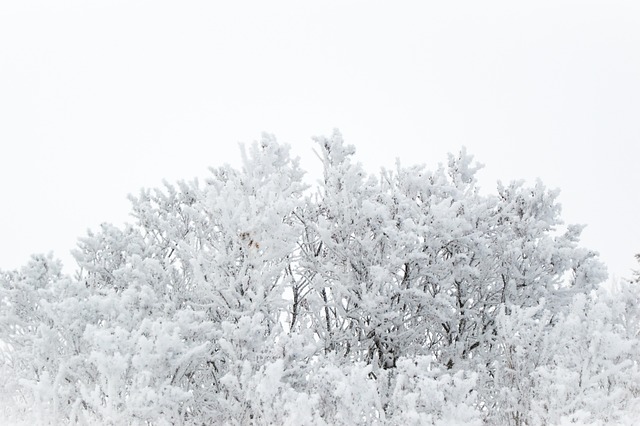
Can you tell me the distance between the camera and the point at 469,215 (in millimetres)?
14836

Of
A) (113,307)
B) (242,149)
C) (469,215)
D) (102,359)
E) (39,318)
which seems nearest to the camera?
(102,359)

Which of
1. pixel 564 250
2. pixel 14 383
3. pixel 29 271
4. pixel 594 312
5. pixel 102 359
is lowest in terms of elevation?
pixel 102 359

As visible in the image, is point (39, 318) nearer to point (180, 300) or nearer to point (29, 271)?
point (29, 271)

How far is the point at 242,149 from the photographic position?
13.0 meters

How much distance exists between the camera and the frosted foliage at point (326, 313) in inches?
372

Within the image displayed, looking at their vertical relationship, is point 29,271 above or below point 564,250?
below

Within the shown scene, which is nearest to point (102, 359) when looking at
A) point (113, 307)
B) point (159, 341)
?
point (159, 341)

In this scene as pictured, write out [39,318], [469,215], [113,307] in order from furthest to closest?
[469,215], [39,318], [113,307]

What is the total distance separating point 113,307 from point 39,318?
166 inches

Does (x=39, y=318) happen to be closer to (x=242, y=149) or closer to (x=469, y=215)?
(x=242, y=149)

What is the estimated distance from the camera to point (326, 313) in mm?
14258

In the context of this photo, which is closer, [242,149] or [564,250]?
[242,149]

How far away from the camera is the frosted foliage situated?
9.46 meters

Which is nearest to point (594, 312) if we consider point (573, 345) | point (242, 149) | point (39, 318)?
point (573, 345)
